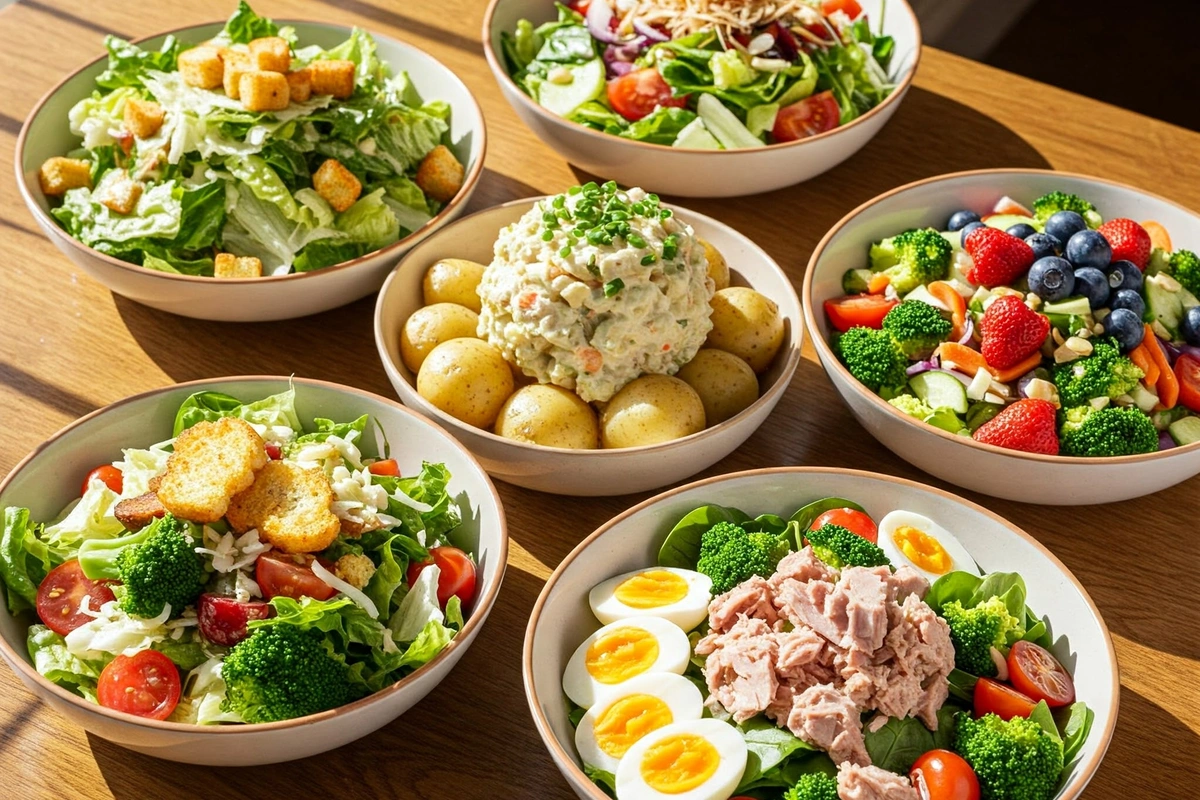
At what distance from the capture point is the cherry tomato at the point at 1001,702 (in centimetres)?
→ 186

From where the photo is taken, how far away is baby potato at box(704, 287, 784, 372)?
252cm

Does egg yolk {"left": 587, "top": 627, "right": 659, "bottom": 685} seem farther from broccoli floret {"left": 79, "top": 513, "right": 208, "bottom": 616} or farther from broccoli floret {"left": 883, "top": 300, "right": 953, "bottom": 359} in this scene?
broccoli floret {"left": 883, "top": 300, "right": 953, "bottom": 359}

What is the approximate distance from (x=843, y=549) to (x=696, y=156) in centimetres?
127

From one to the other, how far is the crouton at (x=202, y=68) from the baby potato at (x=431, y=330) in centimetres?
90

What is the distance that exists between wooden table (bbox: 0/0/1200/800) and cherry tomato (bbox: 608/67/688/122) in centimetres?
24

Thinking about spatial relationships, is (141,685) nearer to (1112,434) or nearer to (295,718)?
(295,718)

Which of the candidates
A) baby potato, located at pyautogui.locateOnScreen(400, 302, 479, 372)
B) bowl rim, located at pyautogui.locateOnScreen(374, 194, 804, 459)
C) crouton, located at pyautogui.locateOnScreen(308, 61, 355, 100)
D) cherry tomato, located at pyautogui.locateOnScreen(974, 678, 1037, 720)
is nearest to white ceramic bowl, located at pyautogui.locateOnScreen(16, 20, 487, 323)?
bowl rim, located at pyautogui.locateOnScreen(374, 194, 804, 459)

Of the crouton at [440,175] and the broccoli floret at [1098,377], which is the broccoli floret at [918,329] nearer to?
the broccoli floret at [1098,377]

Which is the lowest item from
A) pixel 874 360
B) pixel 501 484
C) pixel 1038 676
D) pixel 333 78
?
pixel 501 484

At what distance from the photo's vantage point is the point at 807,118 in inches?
125

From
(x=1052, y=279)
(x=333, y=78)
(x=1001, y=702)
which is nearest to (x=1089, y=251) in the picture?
(x=1052, y=279)

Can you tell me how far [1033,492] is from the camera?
2316 mm

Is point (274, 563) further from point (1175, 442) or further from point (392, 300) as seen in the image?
point (1175, 442)

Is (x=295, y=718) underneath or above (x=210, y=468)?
underneath
